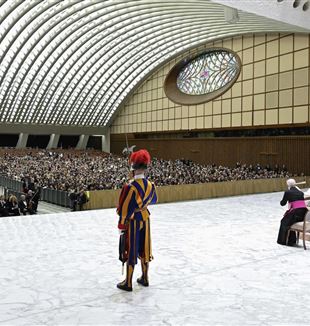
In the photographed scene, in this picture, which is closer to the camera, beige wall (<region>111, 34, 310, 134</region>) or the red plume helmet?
the red plume helmet

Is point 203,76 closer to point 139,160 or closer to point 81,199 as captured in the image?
point 81,199

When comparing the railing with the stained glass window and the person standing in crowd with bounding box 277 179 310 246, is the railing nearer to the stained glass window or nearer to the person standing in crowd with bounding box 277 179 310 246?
the person standing in crowd with bounding box 277 179 310 246

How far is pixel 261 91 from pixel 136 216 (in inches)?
1120

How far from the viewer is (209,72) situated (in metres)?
37.6

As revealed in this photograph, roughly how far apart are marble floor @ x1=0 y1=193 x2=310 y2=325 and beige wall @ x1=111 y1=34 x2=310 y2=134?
21.5 meters

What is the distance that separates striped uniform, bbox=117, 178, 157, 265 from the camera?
16.2 ft

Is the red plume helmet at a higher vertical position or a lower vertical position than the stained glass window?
lower

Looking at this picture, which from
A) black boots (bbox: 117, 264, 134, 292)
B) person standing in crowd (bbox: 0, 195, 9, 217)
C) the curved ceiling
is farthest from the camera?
the curved ceiling

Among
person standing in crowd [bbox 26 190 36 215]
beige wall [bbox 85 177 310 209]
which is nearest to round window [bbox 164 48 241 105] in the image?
beige wall [bbox 85 177 310 209]

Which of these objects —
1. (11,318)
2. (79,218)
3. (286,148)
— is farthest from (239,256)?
(286,148)

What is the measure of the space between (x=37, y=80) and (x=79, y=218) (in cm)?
3379

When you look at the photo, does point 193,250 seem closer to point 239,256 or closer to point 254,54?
point 239,256

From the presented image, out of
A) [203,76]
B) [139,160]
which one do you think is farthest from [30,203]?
[203,76]

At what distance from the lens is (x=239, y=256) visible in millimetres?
6609
